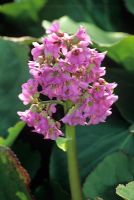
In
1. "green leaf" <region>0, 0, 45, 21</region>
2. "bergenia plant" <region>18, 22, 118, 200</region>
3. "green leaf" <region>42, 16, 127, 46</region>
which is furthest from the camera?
"green leaf" <region>0, 0, 45, 21</region>

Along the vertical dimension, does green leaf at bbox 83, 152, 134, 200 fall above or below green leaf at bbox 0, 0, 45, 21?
below

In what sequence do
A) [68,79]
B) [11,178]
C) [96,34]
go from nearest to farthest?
1. [68,79]
2. [11,178]
3. [96,34]

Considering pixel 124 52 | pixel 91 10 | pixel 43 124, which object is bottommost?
pixel 43 124

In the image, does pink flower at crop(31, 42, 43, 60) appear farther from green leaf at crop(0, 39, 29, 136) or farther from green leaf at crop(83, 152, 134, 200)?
green leaf at crop(0, 39, 29, 136)

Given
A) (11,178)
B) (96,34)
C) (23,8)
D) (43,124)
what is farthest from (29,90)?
(23,8)

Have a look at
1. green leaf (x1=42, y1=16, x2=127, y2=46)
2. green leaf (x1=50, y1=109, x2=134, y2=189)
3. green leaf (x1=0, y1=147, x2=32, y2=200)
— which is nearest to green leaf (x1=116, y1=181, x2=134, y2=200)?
green leaf (x1=0, y1=147, x2=32, y2=200)

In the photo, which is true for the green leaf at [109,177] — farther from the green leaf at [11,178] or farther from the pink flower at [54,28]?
the pink flower at [54,28]

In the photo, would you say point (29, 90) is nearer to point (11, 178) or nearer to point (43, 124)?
point (43, 124)
